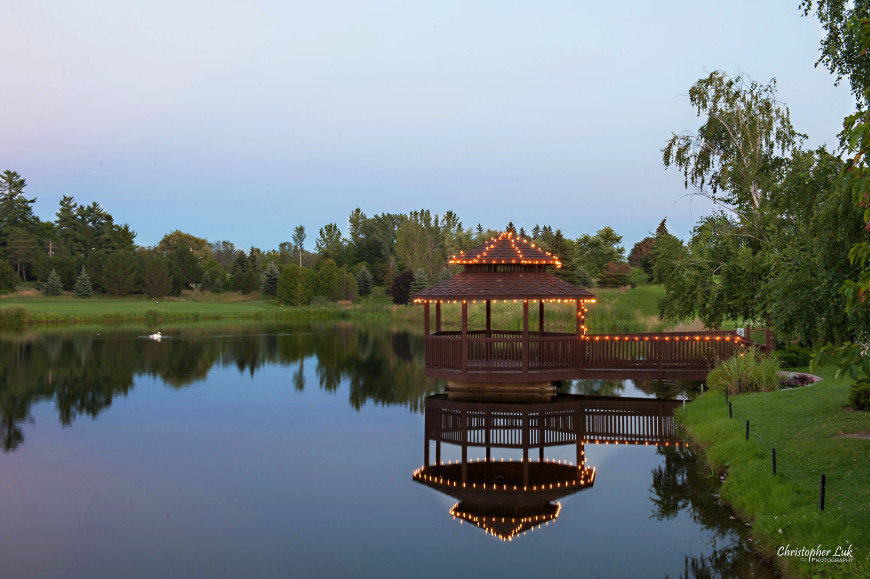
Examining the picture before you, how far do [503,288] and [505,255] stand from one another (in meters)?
1.36

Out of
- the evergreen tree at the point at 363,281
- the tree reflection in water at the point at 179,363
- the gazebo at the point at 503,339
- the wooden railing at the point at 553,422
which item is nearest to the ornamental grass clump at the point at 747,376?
the wooden railing at the point at 553,422

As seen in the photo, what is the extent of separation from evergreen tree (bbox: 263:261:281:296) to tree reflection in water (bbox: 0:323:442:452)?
102 ft

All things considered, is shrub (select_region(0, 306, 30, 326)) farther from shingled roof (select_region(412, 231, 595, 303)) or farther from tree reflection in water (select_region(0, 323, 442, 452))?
shingled roof (select_region(412, 231, 595, 303))

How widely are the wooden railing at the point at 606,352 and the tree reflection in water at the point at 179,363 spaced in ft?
6.62

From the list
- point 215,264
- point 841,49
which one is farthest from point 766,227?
point 215,264

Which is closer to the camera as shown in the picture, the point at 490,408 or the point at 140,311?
the point at 490,408

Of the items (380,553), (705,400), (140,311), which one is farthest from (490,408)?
(140,311)

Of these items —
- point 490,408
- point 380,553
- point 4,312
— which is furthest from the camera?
point 4,312

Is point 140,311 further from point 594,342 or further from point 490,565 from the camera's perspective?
point 490,565

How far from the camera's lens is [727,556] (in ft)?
28.2

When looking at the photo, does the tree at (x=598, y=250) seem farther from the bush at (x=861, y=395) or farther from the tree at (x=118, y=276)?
the bush at (x=861, y=395)

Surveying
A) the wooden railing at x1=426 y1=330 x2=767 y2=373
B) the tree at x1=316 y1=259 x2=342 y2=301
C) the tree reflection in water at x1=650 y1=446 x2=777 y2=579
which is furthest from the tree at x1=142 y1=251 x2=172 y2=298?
the tree reflection in water at x1=650 y1=446 x2=777 y2=579

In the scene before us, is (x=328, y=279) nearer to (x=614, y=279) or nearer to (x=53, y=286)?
(x=53, y=286)

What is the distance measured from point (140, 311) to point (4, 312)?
11.6 meters
